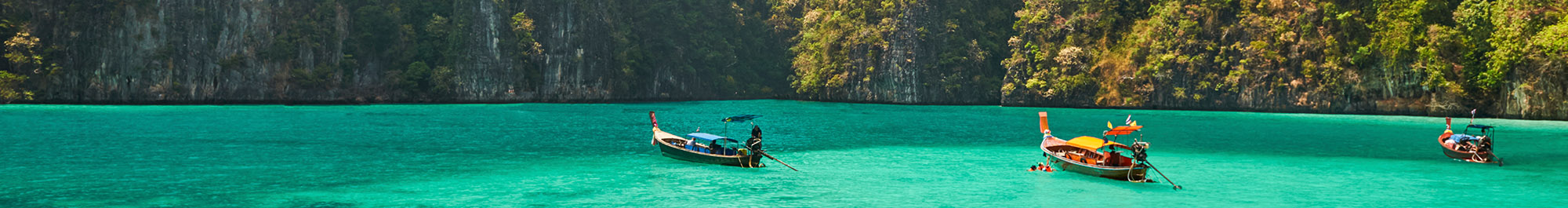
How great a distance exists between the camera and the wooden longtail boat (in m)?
33.3

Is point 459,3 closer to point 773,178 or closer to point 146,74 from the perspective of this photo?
point 146,74

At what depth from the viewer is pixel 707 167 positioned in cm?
3369

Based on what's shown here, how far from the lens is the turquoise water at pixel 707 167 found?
26.2 metres

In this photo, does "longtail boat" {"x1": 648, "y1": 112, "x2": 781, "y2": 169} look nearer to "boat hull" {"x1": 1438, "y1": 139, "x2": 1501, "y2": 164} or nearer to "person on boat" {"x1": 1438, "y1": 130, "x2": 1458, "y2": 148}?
"boat hull" {"x1": 1438, "y1": 139, "x2": 1501, "y2": 164}

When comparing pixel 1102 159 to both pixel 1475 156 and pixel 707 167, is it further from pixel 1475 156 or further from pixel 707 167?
pixel 1475 156

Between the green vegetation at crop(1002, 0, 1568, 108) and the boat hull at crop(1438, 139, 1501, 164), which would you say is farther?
the green vegetation at crop(1002, 0, 1568, 108)

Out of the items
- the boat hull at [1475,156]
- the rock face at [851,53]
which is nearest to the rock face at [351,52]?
the rock face at [851,53]

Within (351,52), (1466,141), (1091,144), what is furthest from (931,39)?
(1091,144)

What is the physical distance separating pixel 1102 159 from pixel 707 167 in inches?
448

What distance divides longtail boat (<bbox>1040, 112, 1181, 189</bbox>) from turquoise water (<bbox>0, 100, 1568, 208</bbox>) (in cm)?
35

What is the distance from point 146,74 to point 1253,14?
89.8m

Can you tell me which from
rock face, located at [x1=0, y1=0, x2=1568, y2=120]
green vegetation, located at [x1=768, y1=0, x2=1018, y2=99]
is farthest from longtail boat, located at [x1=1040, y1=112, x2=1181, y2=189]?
green vegetation, located at [x1=768, y1=0, x2=1018, y2=99]

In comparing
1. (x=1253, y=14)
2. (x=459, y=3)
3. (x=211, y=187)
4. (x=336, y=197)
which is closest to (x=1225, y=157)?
(x=336, y=197)

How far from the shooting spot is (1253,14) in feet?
278
